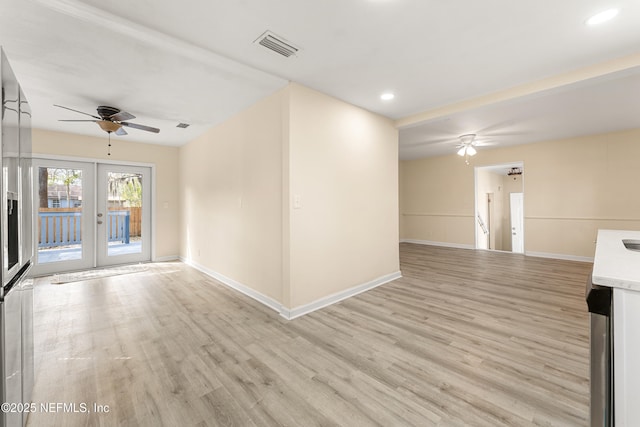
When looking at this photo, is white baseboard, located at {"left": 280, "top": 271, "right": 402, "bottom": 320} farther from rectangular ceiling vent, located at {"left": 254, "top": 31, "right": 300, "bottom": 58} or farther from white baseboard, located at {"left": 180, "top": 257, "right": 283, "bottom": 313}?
rectangular ceiling vent, located at {"left": 254, "top": 31, "right": 300, "bottom": 58}

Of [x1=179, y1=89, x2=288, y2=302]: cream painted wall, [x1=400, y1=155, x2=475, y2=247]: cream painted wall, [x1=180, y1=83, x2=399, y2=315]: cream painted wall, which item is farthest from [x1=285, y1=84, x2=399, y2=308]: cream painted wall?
[x1=400, y1=155, x2=475, y2=247]: cream painted wall

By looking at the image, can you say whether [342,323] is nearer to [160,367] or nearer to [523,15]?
[160,367]

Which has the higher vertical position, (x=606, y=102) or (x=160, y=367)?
(x=606, y=102)

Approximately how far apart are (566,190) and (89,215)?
986 centimetres

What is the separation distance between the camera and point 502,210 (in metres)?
9.88

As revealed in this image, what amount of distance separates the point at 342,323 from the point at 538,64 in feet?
10.7

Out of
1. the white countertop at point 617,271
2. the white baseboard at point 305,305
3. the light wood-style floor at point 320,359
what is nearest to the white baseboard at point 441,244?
the light wood-style floor at point 320,359

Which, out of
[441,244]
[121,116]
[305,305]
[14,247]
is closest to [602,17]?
[305,305]

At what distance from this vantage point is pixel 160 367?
200 cm

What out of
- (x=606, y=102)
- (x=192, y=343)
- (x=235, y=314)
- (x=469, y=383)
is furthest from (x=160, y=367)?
(x=606, y=102)

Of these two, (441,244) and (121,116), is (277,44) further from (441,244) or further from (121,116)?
(441,244)

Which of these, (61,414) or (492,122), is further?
(492,122)

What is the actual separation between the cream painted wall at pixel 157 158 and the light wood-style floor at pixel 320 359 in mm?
2262

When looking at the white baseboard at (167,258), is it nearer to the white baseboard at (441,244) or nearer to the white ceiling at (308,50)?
the white ceiling at (308,50)
